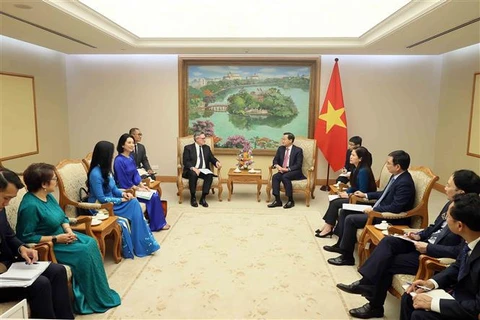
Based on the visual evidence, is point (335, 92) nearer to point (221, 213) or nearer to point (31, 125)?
point (221, 213)

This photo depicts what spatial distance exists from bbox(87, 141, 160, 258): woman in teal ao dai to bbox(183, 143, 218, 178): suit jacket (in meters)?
2.26

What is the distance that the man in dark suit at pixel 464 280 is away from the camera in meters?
2.04

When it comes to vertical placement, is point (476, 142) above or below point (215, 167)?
above

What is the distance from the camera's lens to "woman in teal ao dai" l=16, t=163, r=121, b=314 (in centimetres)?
278

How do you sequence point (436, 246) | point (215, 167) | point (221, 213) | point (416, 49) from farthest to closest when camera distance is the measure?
point (215, 167), point (416, 49), point (221, 213), point (436, 246)

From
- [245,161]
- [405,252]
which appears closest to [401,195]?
[405,252]

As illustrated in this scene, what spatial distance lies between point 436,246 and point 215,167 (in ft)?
15.0

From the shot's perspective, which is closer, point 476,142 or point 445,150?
point 476,142

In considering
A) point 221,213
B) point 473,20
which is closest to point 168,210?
point 221,213

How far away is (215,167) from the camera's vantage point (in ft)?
22.2

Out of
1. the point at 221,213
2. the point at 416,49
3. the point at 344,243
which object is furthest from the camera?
the point at 416,49

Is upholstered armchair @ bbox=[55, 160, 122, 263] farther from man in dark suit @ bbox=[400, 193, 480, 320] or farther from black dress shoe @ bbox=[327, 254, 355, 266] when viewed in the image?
man in dark suit @ bbox=[400, 193, 480, 320]

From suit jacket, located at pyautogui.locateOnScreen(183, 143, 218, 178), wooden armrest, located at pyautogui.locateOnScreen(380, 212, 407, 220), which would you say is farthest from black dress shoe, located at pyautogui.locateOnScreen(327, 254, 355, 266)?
suit jacket, located at pyautogui.locateOnScreen(183, 143, 218, 178)

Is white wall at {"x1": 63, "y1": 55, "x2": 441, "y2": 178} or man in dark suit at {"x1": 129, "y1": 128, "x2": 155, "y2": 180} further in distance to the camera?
white wall at {"x1": 63, "y1": 55, "x2": 441, "y2": 178}
